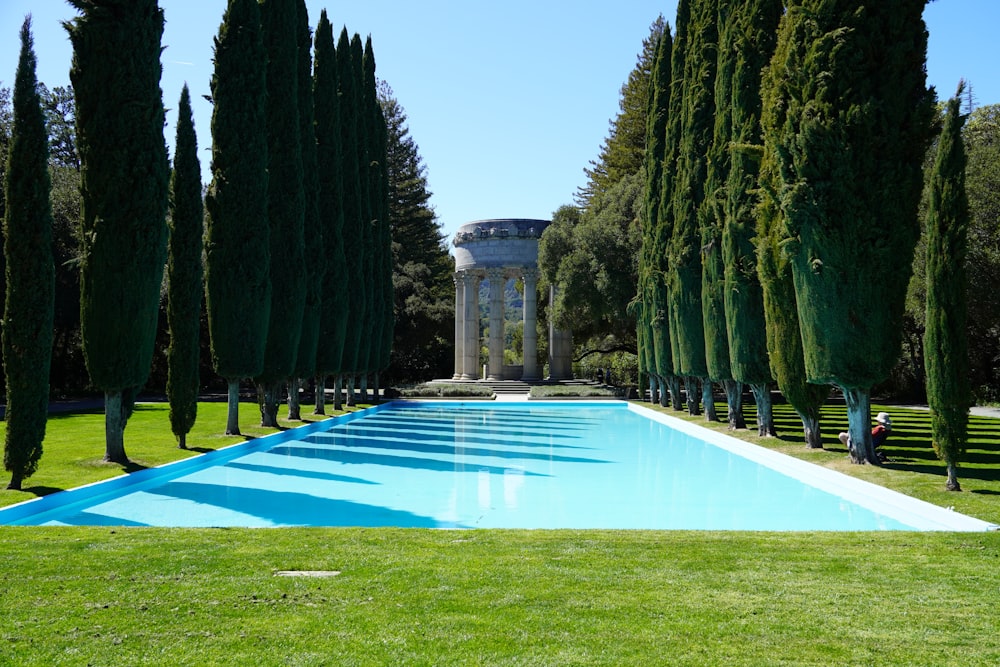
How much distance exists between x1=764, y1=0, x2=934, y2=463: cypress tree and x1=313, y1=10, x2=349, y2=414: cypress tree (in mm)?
16948

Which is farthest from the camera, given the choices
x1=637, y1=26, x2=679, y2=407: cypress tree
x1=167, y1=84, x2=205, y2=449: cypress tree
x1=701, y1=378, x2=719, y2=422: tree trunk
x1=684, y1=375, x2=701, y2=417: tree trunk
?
x1=637, y1=26, x2=679, y2=407: cypress tree

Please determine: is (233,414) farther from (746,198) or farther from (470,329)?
(470,329)

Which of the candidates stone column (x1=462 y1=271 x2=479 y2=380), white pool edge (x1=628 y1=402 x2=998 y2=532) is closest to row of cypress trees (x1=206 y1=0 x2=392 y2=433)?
white pool edge (x1=628 y1=402 x2=998 y2=532)

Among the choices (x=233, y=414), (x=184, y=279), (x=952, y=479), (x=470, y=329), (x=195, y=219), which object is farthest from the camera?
(x=470, y=329)

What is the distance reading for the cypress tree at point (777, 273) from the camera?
1480 centimetres

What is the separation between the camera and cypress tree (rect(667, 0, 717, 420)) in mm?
22984

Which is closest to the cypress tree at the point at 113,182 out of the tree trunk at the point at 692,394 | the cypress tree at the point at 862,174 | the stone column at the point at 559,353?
the cypress tree at the point at 862,174

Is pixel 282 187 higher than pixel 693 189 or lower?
lower

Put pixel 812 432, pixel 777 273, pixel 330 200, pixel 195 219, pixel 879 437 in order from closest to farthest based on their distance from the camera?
pixel 879 437
pixel 777 273
pixel 812 432
pixel 195 219
pixel 330 200

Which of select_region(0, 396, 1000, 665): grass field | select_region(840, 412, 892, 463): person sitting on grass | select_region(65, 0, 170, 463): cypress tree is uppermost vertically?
select_region(65, 0, 170, 463): cypress tree

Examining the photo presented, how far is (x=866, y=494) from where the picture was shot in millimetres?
11602

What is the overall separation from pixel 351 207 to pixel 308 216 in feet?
19.6

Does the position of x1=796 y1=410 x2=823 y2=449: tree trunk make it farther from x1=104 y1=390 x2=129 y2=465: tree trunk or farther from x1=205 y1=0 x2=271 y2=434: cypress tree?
x1=104 y1=390 x2=129 y2=465: tree trunk

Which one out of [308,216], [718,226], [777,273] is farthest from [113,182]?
[718,226]
